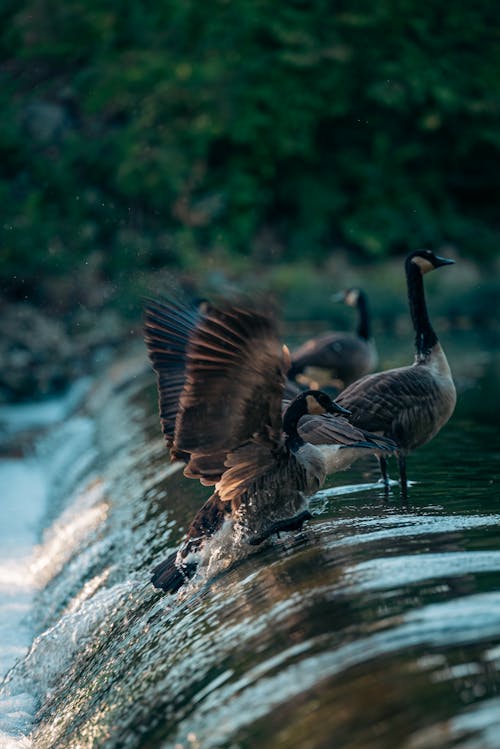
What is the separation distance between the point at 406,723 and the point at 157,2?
75.0 ft

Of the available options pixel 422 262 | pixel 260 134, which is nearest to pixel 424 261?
pixel 422 262

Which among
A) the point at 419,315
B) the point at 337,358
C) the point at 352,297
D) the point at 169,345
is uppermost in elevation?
the point at 169,345

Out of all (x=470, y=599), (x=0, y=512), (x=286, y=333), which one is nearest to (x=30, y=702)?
(x=470, y=599)

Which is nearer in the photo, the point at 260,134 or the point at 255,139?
the point at 255,139

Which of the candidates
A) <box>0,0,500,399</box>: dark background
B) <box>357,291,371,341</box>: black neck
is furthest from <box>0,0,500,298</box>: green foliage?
<box>357,291,371,341</box>: black neck

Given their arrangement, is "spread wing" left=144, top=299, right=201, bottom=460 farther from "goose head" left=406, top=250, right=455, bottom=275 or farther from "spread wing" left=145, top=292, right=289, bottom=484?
"goose head" left=406, top=250, right=455, bottom=275

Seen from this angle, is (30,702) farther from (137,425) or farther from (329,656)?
(137,425)

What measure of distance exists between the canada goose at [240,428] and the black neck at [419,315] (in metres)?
1.01

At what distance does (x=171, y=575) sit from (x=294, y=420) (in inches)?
39.6

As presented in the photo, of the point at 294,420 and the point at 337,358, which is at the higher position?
the point at 294,420

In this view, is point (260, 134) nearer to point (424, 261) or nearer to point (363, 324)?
point (363, 324)

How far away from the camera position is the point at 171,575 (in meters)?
Result: 4.60

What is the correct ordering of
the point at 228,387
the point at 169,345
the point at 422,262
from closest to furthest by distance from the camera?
the point at 228,387 < the point at 169,345 < the point at 422,262

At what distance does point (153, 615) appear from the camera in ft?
14.9
